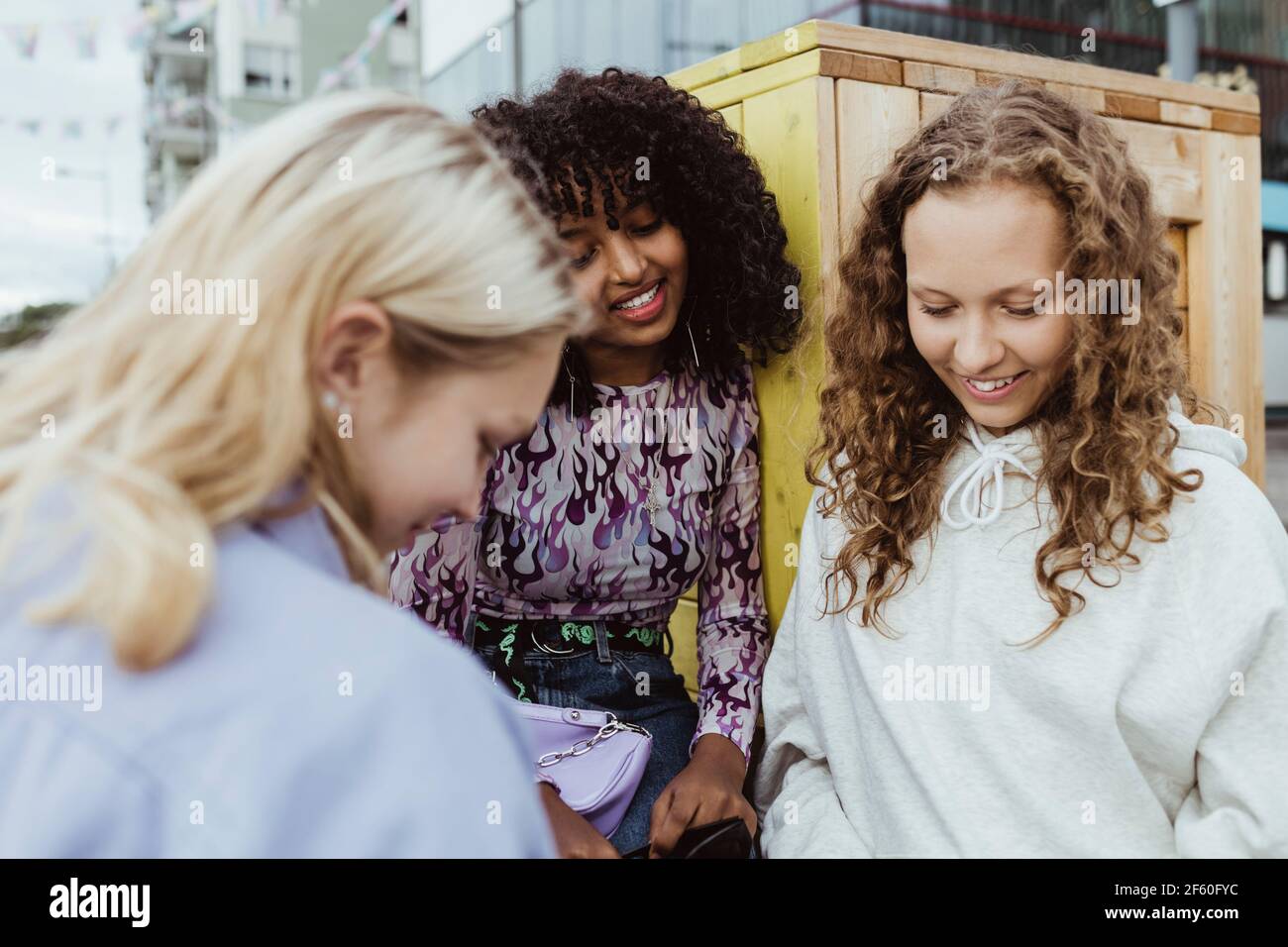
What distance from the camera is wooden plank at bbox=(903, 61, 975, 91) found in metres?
2.14

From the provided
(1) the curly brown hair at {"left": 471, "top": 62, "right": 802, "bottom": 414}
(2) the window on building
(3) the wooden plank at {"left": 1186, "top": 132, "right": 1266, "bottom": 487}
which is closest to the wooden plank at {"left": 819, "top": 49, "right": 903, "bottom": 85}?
(1) the curly brown hair at {"left": 471, "top": 62, "right": 802, "bottom": 414}

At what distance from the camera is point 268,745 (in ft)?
2.54

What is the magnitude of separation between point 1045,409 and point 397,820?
4.35 feet

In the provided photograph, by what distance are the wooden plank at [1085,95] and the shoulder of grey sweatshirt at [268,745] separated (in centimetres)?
192

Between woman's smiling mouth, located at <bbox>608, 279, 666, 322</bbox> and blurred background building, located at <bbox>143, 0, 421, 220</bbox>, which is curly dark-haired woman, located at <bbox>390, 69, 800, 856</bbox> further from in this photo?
blurred background building, located at <bbox>143, 0, 421, 220</bbox>

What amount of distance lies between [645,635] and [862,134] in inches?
39.7

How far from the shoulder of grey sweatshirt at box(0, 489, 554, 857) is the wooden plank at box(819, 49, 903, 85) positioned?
1.53 meters

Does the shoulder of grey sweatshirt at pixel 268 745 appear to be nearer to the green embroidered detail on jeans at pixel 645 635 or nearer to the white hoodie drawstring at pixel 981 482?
the white hoodie drawstring at pixel 981 482

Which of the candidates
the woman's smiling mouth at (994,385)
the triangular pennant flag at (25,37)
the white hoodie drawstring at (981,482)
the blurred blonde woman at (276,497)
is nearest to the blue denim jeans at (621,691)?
the white hoodie drawstring at (981,482)

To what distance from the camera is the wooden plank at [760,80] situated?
2.04m

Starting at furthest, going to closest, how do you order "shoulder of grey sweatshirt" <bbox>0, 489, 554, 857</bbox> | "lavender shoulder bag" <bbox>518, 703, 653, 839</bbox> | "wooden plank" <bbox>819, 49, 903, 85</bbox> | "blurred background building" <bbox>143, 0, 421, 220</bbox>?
"blurred background building" <bbox>143, 0, 421, 220</bbox> → "wooden plank" <bbox>819, 49, 903, 85</bbox> → "lavender shoulder bag" <bbox>518, 703, 653, 839</bbox> → "shoulder of grey sweatshirt" <bbox>0, 489, 554, 857</bbox>

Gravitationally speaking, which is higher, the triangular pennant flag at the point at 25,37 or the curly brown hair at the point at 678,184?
the triangular pennant flag at the point at 25,37

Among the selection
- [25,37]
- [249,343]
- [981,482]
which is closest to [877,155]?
[981,482]

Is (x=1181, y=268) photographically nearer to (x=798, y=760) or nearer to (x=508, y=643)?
(x=798, y=760)
